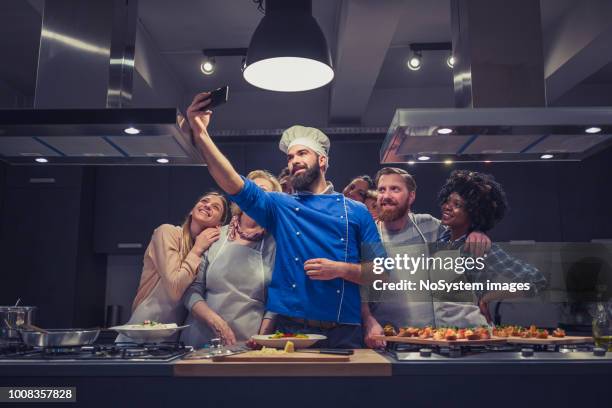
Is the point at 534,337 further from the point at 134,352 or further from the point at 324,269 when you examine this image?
the point at 134,352

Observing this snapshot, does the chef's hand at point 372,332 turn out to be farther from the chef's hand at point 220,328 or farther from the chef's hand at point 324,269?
the chef's hand at point 220,328

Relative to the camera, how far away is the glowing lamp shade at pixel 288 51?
2.11 m

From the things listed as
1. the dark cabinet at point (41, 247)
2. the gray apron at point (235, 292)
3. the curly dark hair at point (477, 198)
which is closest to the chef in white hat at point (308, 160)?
the gray apron at point (235, 292)

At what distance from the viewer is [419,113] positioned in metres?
1.97

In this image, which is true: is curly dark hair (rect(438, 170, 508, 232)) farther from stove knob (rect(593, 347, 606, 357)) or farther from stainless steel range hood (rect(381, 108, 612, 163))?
stove knob (rect(593, 347, 606, 357))

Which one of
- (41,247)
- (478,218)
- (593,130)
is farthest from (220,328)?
(41,247)

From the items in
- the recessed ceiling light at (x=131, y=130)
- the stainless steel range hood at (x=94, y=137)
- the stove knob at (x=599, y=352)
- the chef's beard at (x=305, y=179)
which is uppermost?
the stainless steel range hood at (x=94, y=137)

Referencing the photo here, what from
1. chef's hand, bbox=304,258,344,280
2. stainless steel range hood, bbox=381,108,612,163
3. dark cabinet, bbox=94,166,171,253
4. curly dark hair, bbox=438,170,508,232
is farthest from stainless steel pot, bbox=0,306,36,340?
dark cabinet, bbox=94,166,171,253

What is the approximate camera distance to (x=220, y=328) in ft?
6.69

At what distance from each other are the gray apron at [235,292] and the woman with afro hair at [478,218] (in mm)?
823

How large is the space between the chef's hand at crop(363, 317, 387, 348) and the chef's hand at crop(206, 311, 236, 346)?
49cm

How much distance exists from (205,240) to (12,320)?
0.85 metres

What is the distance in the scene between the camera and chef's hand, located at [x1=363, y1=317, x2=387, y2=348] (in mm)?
1846

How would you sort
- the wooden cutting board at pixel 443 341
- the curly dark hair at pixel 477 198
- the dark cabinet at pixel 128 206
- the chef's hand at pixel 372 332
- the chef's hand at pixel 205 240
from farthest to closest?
the dark cabinet at pixel 128 206 → the curly dark hair at pixel 477 198 → the chef's hand at pixel 205 240 → the chef's hand at pixel 372 332 → the wooden cutting board at pixel 443 341
